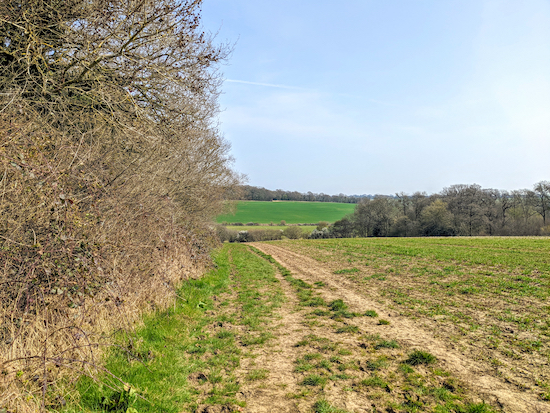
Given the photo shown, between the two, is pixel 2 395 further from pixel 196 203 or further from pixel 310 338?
pixel 196 203

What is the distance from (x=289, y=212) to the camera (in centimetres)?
9081

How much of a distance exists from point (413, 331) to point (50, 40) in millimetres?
9200

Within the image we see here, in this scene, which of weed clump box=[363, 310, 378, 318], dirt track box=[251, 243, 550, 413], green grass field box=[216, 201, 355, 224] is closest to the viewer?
dirt track box=[251, 243, 550, 413]

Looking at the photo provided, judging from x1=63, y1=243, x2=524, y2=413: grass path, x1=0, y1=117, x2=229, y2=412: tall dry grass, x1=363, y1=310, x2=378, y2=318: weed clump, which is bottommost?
x1=363, y1=310, x2=378, y2=318: weed clump

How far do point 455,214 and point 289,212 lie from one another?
45069mm

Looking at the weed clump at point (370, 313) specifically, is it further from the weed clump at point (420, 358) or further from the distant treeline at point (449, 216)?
the distant treeline at point (449, 216)

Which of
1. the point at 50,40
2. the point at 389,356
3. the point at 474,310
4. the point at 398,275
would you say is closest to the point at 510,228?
the point at 398,275

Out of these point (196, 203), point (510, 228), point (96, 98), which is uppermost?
point (96, 98)

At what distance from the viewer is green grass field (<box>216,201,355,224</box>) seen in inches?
3136

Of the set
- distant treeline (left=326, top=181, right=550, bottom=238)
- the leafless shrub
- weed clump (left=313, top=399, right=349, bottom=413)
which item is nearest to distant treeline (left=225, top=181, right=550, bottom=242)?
distant treeline (left=326, top=181, right=550, bottom=238)

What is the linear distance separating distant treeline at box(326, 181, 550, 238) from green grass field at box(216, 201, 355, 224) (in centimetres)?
2143

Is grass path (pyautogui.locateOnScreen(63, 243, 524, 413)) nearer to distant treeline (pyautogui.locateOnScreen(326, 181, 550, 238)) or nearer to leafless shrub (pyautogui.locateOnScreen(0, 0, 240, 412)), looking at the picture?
leafless shrub (pyautogui.locateOnScreen(0, 0, 240, 412))

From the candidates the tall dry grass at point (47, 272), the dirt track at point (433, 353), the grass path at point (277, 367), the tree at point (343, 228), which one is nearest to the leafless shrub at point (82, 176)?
the tall dry grass at point (47, 272)

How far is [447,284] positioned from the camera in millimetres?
10438
